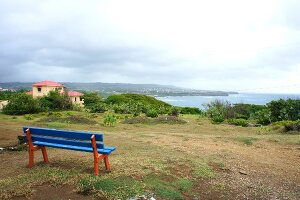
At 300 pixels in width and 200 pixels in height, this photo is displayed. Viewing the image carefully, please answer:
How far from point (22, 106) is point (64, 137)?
29909mm

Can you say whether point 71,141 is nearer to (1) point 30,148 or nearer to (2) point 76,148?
(2) point 76,148

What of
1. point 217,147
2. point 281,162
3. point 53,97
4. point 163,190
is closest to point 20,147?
point 163,190

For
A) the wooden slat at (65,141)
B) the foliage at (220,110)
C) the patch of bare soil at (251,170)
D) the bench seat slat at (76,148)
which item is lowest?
the foliage at (220,110)

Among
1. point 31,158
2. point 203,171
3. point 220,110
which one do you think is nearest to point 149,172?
point 203,171

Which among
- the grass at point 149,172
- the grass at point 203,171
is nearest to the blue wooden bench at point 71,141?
the grass at point 149,172

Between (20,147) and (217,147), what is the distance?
670 cm

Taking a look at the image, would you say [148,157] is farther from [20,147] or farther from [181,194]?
[20,147]

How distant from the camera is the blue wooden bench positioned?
257 inches

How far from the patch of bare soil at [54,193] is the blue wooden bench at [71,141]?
91 centimetres

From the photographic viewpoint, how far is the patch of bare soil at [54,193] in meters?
5.44

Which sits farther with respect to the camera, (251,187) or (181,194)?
(251,187)

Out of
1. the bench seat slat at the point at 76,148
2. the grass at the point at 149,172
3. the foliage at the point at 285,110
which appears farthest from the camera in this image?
the foliage at the point at 285,110

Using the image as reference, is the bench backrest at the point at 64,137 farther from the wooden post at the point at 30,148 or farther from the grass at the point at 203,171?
the grass at the point at 203,171

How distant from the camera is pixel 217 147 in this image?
11453 mm
